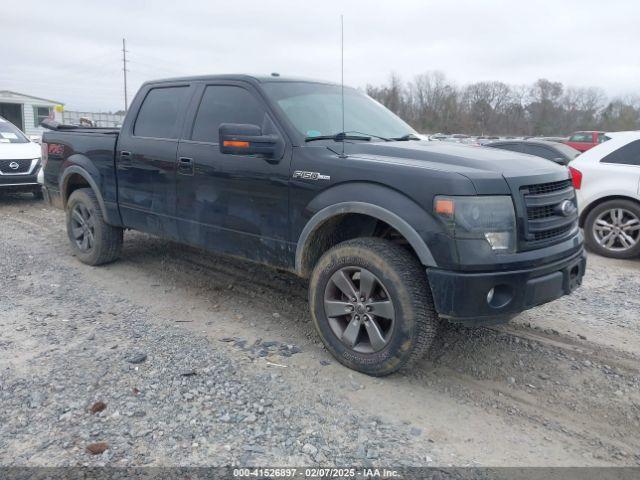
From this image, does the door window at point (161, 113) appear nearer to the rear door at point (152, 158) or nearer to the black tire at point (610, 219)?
the rear door at point (152, 158)

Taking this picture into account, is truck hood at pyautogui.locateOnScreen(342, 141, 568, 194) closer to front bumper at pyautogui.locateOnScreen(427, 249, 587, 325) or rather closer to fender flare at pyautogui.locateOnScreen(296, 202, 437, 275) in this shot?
fender flare at pyautogui.locateOnScreen(296, 202, 437, 275)

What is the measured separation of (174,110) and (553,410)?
13.1ft

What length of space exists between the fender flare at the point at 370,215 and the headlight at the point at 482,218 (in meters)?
0.20

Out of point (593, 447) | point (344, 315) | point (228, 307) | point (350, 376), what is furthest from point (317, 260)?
point (593, 447)

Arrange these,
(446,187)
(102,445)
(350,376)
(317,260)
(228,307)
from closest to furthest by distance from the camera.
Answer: (102,445)
(446,187)
(350,376)
(317,260)
(228,307)

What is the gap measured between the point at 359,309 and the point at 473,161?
3.97 feet

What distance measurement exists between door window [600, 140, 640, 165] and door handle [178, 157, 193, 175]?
547 centimetres

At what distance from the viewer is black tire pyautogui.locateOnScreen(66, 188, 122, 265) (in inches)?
Answer: 229

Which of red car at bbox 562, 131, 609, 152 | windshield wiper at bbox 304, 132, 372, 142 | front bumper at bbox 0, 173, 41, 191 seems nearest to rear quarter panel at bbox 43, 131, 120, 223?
windshield wiper at bbox 304, 132, 372, 142

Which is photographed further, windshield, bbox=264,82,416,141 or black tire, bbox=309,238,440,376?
windshield, bbox=264,82,416,141

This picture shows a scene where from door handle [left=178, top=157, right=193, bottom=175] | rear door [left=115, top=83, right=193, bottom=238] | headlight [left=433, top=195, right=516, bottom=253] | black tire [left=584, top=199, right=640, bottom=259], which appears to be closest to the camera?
headlight [left=433, top=195, right=516, bottom=253]

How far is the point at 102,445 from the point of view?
9.05 ft

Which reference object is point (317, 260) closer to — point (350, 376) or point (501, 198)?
point (350, 376)

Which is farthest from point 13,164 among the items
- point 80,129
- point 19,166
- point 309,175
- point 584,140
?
point 584,140
